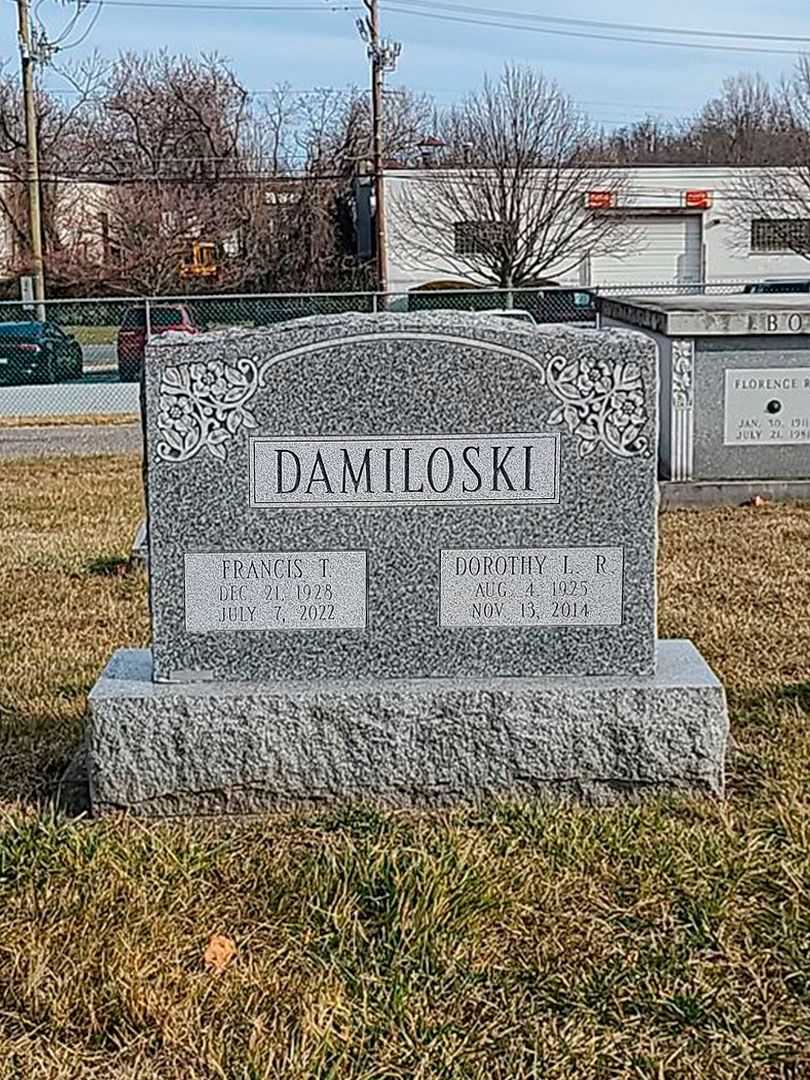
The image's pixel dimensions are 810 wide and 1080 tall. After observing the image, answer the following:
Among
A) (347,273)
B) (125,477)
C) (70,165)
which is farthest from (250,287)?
(125,477)

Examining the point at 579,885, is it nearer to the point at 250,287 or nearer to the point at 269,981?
the point at 269,981

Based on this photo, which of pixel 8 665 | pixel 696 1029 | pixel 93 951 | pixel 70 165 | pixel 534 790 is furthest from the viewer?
pixel 70 165

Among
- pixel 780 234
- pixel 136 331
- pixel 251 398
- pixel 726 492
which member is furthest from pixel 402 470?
pixel 780 234

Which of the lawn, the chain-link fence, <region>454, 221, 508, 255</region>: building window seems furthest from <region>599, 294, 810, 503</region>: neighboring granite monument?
<region>454, 221, 508, 255</region>: building window

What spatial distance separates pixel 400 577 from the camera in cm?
394

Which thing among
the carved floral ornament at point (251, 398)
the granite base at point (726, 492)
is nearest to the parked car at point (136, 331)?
the granite base at point (726, 492)

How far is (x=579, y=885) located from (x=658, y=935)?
0.28 meters

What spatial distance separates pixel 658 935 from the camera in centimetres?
315

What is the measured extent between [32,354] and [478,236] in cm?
1928

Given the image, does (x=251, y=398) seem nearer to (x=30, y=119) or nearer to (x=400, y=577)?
(x=400, y=577)

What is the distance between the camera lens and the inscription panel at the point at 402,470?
3.89 m

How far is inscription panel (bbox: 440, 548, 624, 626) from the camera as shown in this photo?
3.94 meters

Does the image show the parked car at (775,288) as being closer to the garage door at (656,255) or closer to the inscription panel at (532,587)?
the garage door at (656,255)

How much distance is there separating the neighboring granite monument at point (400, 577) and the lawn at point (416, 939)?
0.15 m
